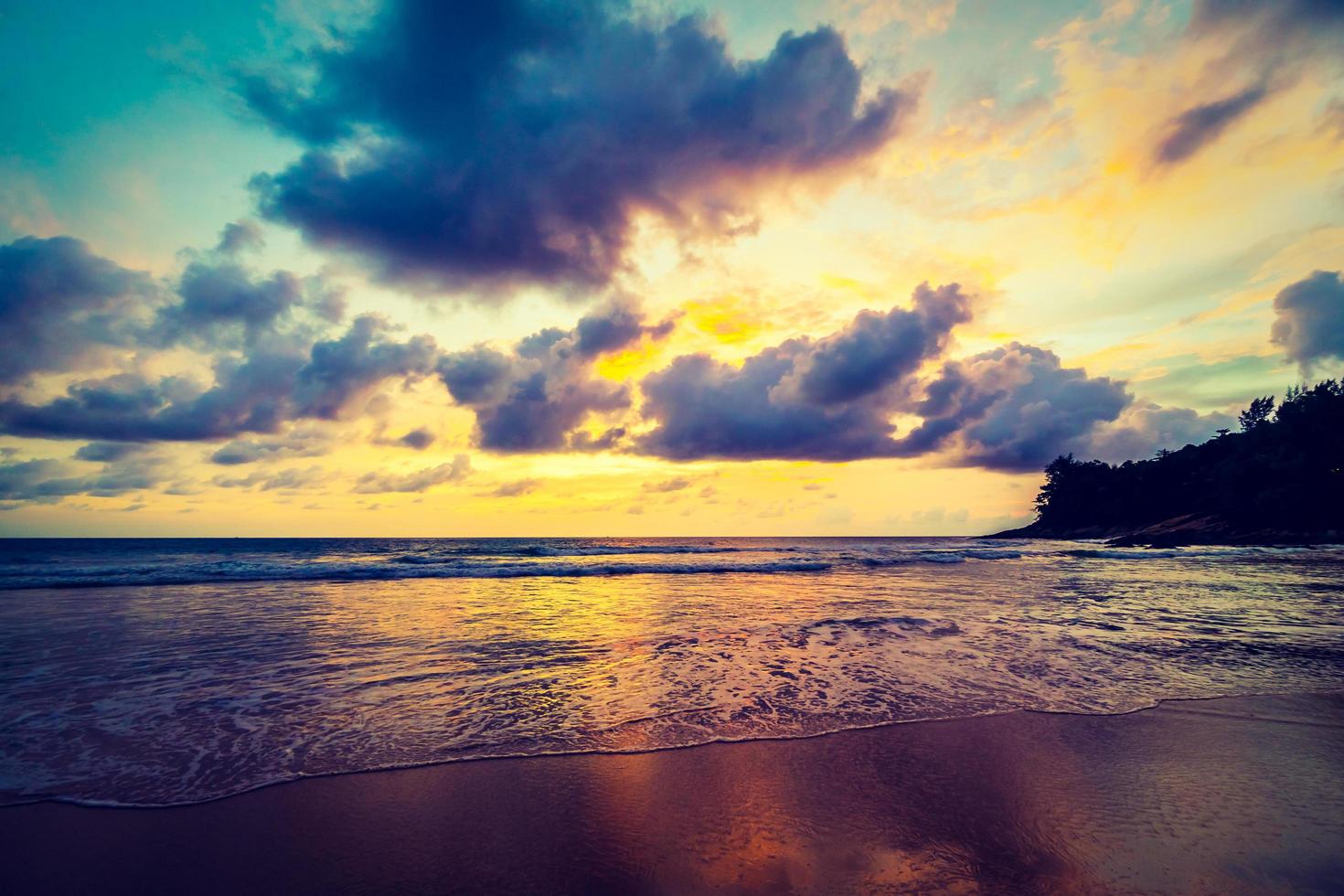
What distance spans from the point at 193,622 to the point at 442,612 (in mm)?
5016

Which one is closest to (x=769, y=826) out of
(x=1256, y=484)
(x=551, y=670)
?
(x=551, y=670)

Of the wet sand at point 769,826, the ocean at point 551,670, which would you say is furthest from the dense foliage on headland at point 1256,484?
the wet sand at point 769,826

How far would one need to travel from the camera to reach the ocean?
5.09 m

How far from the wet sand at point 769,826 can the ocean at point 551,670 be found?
491 mm

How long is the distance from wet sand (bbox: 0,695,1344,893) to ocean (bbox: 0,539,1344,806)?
491mm

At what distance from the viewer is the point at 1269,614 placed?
11.7 meters

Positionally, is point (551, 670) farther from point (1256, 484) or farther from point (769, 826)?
point (1256, 484)

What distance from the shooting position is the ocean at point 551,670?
5086 millimetres

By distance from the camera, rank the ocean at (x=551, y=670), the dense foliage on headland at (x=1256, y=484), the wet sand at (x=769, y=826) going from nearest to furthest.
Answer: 1. the wet sand at (x=769, y=826)
2. the ocean at (x=551, y=670)
3. the dense foliage on headland at (x=1256, y=484)

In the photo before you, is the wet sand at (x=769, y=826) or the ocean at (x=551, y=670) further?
the ocean at (x=551, y=670)

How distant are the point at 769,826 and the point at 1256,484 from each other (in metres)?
75.3

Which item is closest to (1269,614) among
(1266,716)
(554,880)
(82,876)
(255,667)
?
(1266,716)

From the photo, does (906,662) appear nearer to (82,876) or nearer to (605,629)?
(605,629)

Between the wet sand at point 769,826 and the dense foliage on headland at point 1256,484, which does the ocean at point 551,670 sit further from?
the dense foliage on headland at point 1256,484
